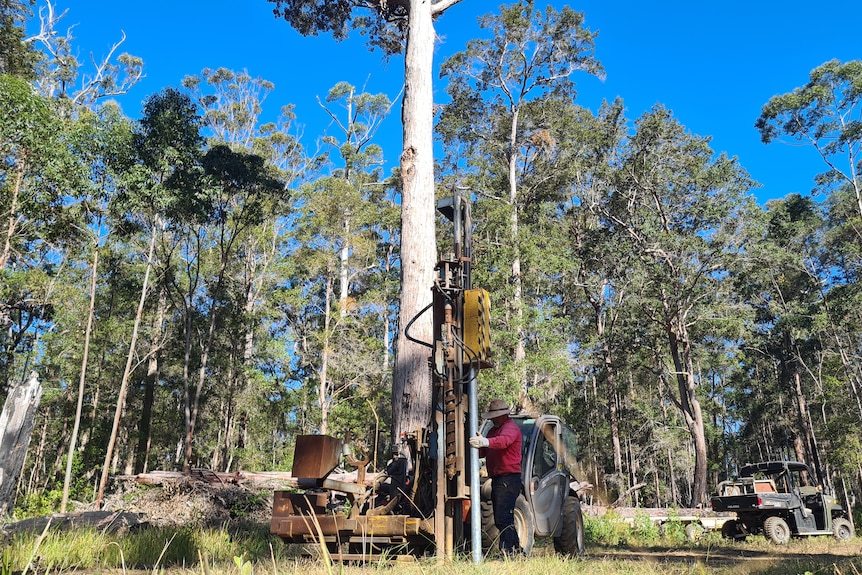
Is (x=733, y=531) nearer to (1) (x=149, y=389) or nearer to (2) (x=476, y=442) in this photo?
(2) (x=476, y=442)

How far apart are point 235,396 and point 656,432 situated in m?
18.9

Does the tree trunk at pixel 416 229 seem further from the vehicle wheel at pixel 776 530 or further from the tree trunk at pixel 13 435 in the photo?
the vehicle wheel at pixel 776 530

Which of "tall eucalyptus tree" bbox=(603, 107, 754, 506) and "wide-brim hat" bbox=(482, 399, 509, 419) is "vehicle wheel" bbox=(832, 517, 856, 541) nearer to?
"tall eucalyptus tree" bbox=(603, 107, 754, 506)

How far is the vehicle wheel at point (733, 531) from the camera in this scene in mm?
12954

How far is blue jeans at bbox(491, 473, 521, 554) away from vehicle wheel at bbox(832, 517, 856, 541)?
1113 cm

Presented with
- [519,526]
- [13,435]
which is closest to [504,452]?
[519,526]

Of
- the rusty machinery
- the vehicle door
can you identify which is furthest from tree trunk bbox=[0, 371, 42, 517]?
the vehicle door

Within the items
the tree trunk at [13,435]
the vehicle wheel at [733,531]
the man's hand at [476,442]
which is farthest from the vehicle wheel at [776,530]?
the tree trunk at [13,435]

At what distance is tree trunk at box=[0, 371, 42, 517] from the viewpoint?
9.09 feet

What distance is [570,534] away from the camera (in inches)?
306

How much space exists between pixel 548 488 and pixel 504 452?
5.81 feet

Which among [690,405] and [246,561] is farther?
[690,405]

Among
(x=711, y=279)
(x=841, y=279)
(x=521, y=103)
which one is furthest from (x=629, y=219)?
(x=841, y=279)

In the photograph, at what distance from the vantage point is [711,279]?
80.7 feet
